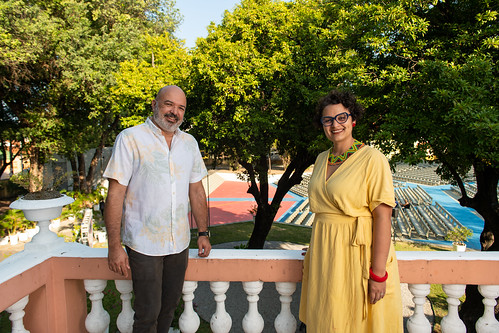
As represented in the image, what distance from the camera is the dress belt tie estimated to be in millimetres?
1575

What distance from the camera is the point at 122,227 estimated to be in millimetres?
1787

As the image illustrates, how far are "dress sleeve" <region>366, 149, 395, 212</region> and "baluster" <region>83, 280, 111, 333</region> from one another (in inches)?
68.3

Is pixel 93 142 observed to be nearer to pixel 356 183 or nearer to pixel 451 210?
pixel 356 183

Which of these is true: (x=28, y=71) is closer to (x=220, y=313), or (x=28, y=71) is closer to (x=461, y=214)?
(x=220, y=313)

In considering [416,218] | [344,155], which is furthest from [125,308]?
[416,218]

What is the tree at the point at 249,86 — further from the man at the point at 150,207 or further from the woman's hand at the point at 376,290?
the woman's hand at the point at 376,290

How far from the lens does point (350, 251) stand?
1617 millimetres

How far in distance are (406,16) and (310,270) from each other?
15.3 ft

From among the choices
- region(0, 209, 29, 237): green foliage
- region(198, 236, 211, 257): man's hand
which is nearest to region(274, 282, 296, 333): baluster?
region(198, 236, 211, 257): man's hand

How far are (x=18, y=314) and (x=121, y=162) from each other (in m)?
1.11

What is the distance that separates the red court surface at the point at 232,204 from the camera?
57.1ft

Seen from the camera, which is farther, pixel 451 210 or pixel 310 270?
pixel 451 210

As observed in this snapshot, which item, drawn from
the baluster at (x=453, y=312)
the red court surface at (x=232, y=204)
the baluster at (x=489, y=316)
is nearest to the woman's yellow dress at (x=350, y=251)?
the baluster at (x=453, y=312)

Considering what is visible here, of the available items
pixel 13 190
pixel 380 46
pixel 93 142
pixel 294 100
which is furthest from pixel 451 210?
pixel 13 190
